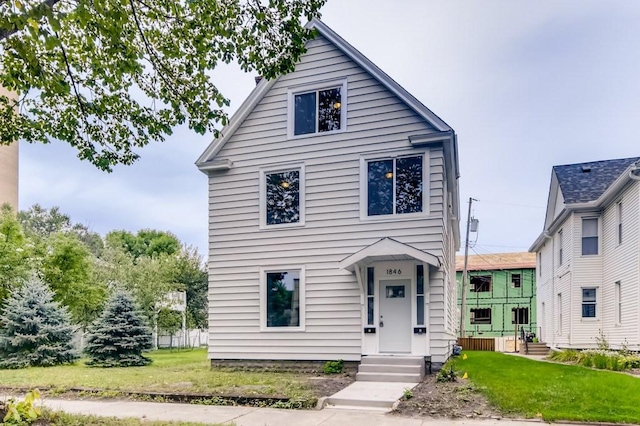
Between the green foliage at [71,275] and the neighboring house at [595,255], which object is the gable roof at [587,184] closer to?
the neighboring house at [595,255]

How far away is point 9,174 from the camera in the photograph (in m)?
35.3

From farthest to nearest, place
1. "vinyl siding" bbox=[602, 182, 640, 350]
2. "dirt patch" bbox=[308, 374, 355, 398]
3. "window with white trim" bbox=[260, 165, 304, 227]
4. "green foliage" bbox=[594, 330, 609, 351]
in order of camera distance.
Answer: "green foliage" bbox=[594, 330, 609, 351]
"vinyl siding" bbox=[602, 182, 640, 350]
"window with white trim" bbox=[260, 165, 304, 227]
"dirt patch" bbox=[308, 374, 355, 398]

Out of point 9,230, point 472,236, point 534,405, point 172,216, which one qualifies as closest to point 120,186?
point 172,216

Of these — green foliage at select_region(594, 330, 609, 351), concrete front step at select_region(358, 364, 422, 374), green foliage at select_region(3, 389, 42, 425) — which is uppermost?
green foliage at select_region(3, 389, 42, 425)

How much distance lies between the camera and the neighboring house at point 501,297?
1416 inches

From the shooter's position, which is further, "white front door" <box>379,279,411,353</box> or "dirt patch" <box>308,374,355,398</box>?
"white front door" <box>379,279,411,353</box>

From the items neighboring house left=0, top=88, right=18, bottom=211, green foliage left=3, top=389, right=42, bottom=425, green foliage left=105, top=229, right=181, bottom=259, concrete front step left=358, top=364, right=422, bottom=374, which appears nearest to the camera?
green foliage left=3, top=389, right=42, bottom=425

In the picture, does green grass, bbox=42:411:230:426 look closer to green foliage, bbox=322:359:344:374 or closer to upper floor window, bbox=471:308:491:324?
green foliage, bbox=322:359:344:374

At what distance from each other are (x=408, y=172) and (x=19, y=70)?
798 centimetres

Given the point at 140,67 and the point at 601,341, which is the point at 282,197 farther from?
the point at 601,341

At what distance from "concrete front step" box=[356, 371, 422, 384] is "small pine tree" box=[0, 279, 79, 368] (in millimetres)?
10815

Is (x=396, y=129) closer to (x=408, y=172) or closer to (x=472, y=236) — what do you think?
(x=408, y=172)

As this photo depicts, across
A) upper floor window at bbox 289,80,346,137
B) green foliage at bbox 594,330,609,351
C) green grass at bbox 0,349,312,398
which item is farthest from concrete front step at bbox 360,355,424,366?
green foliage at bbox 594,330,609,351

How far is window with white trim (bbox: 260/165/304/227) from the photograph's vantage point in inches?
477
